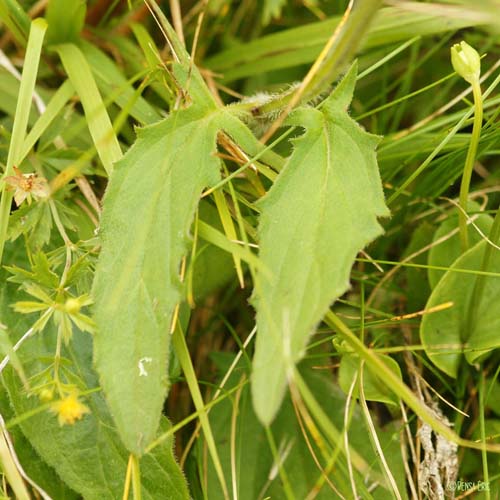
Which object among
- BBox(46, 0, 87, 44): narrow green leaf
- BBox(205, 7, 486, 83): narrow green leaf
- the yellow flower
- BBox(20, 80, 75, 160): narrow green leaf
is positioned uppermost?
BBox(46, 0, 87, 44): narrow green leaf

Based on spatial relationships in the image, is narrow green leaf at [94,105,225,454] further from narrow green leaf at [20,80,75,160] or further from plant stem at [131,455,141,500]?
narrow green leaf at [20,80,75,160]

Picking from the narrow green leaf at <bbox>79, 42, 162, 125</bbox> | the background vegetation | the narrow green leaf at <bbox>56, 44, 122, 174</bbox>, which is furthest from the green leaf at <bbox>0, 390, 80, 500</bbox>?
the narrow green leaf at <bbox>79, 42, 162, 125</bbox>

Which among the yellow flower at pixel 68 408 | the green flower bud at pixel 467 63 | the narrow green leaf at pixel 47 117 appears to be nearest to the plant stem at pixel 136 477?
the yellow flower at pixel 68 408

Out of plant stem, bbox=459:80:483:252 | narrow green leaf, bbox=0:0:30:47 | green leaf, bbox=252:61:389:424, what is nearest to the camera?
green leaf, bbox=252:61:389:424

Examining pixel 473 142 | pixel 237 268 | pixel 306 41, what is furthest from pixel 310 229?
pixel 306 41

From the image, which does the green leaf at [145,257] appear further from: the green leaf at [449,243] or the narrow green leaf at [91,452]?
the green leaf at [449,243]

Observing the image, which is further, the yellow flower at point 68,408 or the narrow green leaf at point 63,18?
the narrow green leaf at point 63,18

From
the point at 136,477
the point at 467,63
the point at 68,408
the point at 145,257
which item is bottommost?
the point at 136,477

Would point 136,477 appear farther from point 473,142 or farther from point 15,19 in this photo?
point 15,19

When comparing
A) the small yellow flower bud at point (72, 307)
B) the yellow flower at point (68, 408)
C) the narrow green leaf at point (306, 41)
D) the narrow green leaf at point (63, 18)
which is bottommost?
Result: the yellow flower at point (68, 408)
